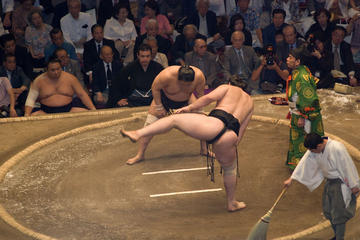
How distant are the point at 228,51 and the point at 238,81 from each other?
7.50 feet

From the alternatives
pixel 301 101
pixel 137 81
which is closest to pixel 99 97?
pixel 137 81

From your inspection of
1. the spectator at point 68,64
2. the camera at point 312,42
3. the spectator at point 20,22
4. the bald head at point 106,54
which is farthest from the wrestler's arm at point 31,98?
the camera at point 312,42

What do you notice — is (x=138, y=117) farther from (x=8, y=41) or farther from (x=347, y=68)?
(x=347, y=68)

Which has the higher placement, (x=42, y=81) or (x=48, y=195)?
(x=42, y=81)

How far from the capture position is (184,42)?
6590mm

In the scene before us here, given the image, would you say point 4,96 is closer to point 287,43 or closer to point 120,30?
point 120,30

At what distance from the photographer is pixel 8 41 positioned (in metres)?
6.20

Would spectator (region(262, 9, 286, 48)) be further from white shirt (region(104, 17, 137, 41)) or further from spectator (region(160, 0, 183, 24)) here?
white shirt (region(104, 17, 137, 41))

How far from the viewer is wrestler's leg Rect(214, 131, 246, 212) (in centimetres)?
388

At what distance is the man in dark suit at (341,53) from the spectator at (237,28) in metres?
0.85

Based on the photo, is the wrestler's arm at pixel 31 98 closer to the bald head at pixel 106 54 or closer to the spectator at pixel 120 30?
the bald head at pixel 106 54

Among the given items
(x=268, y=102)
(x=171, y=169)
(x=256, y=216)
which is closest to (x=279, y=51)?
(x=268, y=102)

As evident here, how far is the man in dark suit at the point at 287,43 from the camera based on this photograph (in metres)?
6.54

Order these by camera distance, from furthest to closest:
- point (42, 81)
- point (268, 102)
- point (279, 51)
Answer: point (279, 51) → point (268, 102) → point (42, 81)
